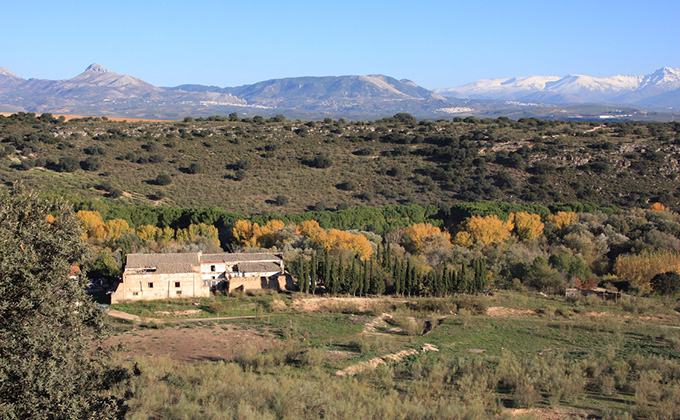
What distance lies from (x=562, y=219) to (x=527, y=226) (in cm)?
433

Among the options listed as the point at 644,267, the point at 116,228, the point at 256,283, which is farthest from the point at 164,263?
the point at 644,267

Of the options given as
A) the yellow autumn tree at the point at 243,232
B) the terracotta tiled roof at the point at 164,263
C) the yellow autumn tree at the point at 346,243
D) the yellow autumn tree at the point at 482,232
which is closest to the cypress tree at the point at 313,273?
the yellow autumn tree at the point at 346,243

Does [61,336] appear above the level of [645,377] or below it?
above

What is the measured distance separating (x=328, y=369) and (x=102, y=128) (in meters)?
74.7

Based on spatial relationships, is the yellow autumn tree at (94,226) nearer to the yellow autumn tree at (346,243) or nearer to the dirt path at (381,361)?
the yellow autumn tree at (346,243)

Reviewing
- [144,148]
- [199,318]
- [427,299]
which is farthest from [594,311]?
[144,148]

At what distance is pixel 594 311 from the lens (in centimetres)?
3281

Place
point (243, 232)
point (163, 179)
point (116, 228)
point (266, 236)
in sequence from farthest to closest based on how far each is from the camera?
point (163, 179), point (243, 232), point (266, 236), point (116, 228)

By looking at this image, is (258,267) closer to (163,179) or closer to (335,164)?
(163,179)

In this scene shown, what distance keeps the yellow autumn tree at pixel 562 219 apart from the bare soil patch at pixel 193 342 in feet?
118

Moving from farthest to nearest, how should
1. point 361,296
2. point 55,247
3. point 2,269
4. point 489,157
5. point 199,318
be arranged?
point 489,157 < point 361,296 < point 199,318 < point 55,247 < point 2,269

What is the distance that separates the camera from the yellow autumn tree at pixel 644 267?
125 feet

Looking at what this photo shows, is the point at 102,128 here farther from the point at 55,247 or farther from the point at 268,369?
the point at 55,247

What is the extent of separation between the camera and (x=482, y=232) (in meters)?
48.1
